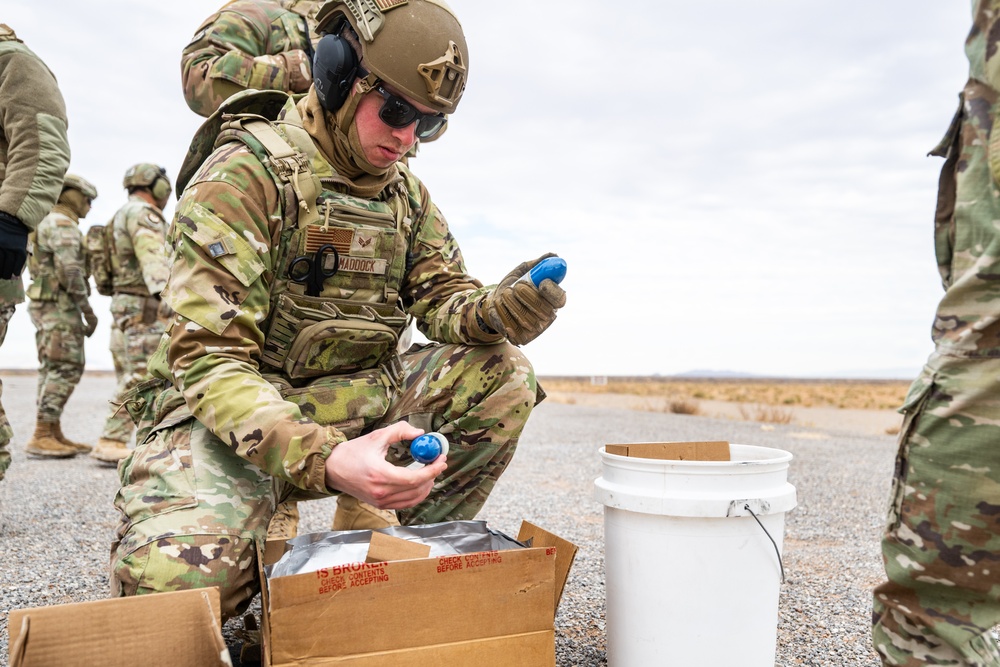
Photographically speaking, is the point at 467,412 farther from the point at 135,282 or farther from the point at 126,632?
the point at 135,282

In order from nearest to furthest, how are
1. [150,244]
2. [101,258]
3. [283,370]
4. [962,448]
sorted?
[962,448], [283,370], [150,244], [101,258]

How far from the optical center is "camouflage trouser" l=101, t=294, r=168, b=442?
258 inches

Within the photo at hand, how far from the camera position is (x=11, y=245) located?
3652 millimetres

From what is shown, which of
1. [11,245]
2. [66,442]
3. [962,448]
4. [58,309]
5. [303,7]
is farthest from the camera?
[66,442]

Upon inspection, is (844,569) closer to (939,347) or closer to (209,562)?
(939,347)

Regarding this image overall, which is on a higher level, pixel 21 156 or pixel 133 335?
pixel 21 156

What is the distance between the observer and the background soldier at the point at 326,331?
1950 millimetres

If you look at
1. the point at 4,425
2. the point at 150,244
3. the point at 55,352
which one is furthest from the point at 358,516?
the point at 55,352

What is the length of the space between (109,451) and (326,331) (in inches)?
200

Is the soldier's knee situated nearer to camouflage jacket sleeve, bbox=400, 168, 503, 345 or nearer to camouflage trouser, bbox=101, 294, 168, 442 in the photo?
camouflage jacket sleeve, bbox=400, 168, 503, 345

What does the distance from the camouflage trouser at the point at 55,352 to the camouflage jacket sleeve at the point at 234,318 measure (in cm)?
568

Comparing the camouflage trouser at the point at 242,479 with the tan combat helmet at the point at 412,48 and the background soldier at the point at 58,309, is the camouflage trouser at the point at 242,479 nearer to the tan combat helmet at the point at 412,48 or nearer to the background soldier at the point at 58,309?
the tan combat helmet at the point at 412,48

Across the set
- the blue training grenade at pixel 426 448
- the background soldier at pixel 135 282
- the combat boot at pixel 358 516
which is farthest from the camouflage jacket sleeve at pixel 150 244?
the blue training grenade at pixel 426 448

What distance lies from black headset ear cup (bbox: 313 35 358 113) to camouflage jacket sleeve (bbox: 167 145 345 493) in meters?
0.35
